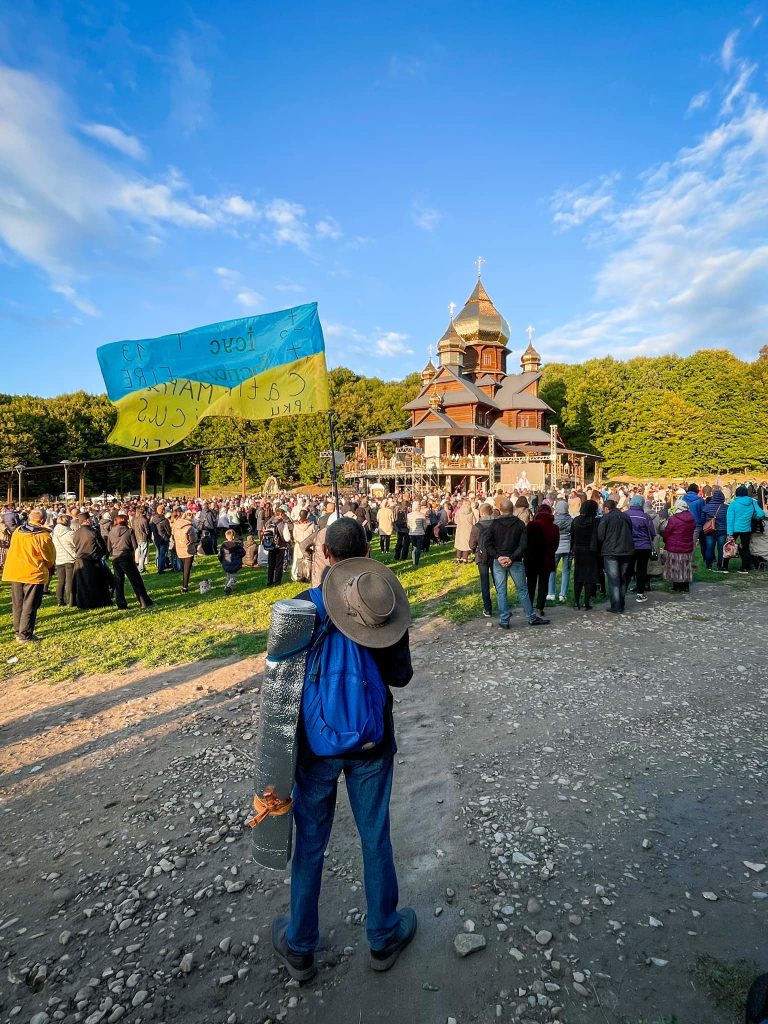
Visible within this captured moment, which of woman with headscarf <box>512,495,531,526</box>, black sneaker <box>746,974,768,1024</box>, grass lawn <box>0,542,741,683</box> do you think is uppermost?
woman with headscarf <box>512,495,531,526</box>

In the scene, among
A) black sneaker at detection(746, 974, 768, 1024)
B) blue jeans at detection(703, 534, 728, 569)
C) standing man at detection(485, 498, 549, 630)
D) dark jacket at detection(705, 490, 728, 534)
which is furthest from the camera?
blue jeans at detection(703, 534, 728, 569)

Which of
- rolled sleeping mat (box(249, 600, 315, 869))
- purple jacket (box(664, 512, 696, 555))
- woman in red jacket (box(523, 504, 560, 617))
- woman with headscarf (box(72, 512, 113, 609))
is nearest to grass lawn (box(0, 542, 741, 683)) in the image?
woman with headscarf (box(72, 512, 113, 609))

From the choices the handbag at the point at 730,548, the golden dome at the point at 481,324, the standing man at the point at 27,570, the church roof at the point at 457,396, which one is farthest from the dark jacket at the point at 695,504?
the golden dome at the point at 481,324

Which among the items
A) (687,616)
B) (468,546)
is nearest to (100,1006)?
(687,616)

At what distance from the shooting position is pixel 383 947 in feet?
8.55

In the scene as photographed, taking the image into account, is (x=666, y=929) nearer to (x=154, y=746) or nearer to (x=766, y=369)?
(x=154, y=746)

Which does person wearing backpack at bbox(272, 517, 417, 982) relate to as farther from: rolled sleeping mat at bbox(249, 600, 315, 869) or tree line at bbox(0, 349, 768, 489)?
tree line at bbox(0, 349, 768, 489)

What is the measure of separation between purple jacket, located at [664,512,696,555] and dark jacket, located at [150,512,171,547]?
12797 millimetres

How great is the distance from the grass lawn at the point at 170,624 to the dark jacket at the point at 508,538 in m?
1.59

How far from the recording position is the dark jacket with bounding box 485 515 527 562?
8148 mm

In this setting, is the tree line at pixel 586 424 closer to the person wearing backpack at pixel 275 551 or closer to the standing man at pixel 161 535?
the standing man at pixel 161 535

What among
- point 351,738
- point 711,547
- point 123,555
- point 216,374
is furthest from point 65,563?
point 711,547

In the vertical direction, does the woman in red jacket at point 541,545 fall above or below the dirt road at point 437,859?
above

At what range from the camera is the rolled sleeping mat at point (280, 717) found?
91.4 inches
